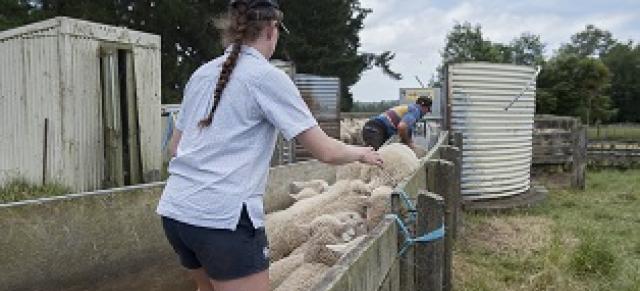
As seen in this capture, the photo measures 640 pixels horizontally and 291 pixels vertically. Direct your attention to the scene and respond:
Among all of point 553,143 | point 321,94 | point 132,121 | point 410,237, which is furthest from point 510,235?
point 321,94

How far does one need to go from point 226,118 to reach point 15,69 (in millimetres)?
7898

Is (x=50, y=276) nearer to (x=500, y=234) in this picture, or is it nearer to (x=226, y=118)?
(x=226, y=118)

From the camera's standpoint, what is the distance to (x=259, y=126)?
8.02ft

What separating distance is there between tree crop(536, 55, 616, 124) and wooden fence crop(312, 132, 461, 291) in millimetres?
34760

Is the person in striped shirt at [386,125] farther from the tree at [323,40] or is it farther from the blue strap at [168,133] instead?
the tree at [323,40]

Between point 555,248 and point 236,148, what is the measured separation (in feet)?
18.9

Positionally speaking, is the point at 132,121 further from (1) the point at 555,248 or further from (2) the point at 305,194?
(1) the point at 555,248

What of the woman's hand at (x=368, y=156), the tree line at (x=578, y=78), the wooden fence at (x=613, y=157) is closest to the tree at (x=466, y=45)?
the tree line at (x=578, y=78)

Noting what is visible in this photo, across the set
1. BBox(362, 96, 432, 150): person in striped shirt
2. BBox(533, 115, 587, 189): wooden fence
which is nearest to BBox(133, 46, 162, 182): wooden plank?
BBox(362, 96, 432, 150): person in striped shirt

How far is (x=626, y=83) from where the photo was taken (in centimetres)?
5959

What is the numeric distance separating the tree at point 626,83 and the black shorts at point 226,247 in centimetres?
5860

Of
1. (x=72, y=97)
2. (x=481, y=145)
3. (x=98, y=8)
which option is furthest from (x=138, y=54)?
(x=98, y=8)

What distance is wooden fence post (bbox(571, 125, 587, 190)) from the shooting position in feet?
42.8

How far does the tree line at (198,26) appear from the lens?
25125 millimetres
